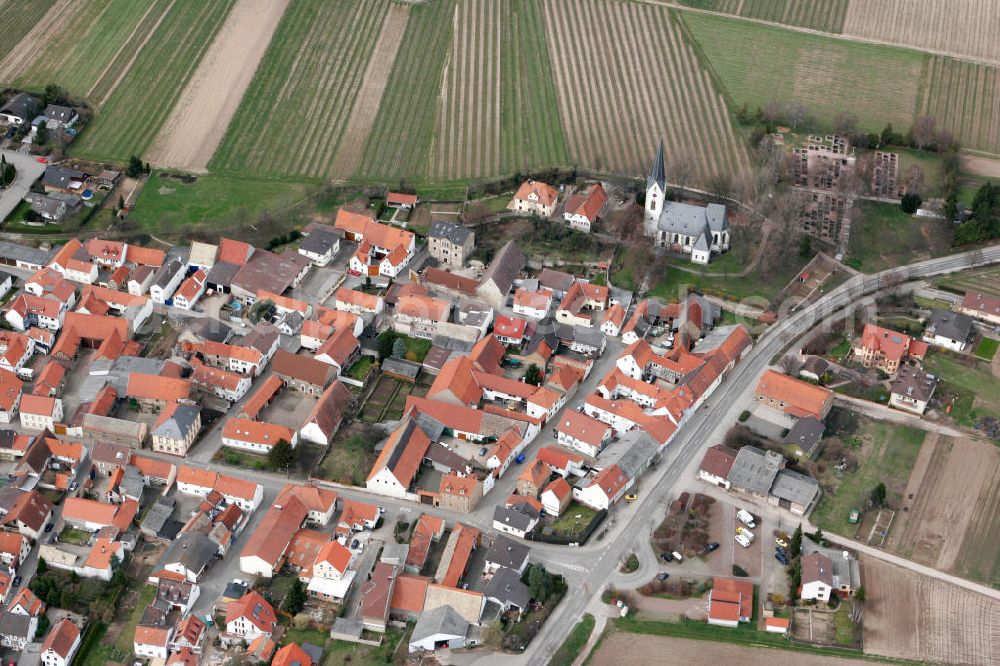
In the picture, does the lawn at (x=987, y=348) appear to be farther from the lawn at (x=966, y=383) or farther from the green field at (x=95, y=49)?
the green field at (x=95, y=49)

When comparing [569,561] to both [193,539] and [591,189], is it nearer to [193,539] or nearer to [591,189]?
[193,539]

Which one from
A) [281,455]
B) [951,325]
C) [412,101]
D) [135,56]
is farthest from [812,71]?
[281,455]

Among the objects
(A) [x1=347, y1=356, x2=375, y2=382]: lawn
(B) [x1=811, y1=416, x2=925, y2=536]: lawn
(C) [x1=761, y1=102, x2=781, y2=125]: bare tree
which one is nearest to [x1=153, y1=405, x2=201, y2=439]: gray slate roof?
(A) [x1=347, y1=356, x2=375, y2=382]: lawn

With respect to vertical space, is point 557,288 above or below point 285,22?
below

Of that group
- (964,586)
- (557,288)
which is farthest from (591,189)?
(964,586)

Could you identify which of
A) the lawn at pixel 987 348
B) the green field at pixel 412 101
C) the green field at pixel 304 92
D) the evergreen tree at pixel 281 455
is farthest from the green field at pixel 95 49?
the lawn at pixel 987 348

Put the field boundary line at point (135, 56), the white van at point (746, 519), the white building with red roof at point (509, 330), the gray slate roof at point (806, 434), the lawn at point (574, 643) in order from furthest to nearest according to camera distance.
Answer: the field boundary line at point (135, 56) → the white building with red roof at point (509, 330) → the gray slate roof at point (806, 434) → the white van at point (746, 519) → the lawn at point (574, 643)

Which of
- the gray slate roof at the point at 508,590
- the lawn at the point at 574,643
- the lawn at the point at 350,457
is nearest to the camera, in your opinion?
the lawn at the point at 574,643
